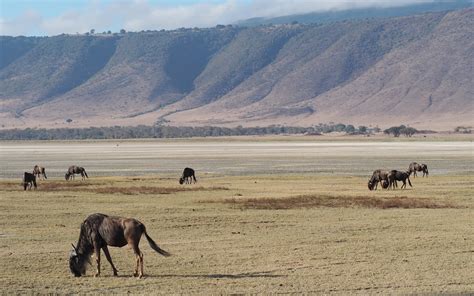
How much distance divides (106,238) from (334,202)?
45.4 ft

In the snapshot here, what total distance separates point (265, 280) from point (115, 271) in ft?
8.06

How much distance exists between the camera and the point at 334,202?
28234 mm

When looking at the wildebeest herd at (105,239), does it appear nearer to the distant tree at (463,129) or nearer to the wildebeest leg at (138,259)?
the wildebeest leg at (138,259)

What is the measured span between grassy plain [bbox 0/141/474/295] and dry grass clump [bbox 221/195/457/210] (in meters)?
0.03

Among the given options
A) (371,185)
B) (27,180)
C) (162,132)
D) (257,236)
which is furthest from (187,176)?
(162,132)

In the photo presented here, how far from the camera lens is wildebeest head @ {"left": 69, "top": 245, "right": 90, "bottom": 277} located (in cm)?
1541

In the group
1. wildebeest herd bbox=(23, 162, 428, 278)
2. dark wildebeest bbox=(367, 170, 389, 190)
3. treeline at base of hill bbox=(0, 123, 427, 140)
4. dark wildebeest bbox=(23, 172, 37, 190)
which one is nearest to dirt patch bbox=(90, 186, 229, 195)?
dark wildebeest bbox=(23, 172, 37, 190)

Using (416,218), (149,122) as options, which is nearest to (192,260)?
(416,218)

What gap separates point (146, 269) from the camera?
634 inches

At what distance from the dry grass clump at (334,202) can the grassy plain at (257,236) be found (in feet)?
0.10

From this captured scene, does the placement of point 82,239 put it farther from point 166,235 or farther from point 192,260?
point 166,235

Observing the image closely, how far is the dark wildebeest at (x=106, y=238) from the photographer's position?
49.6ft

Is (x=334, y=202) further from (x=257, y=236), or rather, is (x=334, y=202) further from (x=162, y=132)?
(x=162, y=132)

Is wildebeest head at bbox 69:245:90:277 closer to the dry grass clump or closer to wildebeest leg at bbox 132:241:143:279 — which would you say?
wildebeest leg at bbox 132:241:143:279
